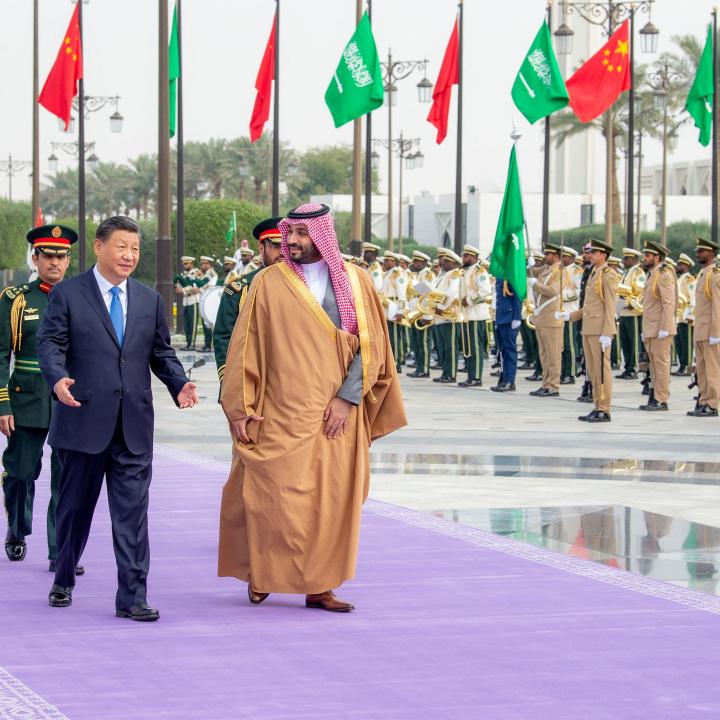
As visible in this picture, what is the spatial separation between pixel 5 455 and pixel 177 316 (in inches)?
1127

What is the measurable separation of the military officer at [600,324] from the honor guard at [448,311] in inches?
250

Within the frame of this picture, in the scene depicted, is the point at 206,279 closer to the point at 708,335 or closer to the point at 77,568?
the point at 708,335

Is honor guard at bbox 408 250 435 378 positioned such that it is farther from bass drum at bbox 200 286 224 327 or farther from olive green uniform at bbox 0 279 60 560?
olive green uniform at bbox 0 279 60 560

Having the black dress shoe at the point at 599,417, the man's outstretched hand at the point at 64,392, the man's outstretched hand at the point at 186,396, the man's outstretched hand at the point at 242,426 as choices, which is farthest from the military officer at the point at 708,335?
the man's outstretched hand at the point at 64,392

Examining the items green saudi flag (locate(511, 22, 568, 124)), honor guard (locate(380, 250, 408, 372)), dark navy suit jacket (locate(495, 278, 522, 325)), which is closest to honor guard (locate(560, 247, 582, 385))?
dark navy suit jacket (locate(495, 278, 522, 325))

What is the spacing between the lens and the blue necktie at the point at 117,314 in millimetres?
7348

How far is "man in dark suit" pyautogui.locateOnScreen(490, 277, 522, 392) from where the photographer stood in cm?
2200

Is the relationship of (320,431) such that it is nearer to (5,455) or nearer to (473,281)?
(5,455)

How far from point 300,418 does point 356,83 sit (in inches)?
902

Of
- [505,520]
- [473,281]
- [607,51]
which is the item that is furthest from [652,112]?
[505,520]

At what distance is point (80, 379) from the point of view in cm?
727

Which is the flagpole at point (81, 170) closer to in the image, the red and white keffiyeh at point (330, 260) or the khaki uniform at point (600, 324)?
the khaki uniform at point (600, 324)

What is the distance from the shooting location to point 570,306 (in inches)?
920

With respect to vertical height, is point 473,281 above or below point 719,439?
above
